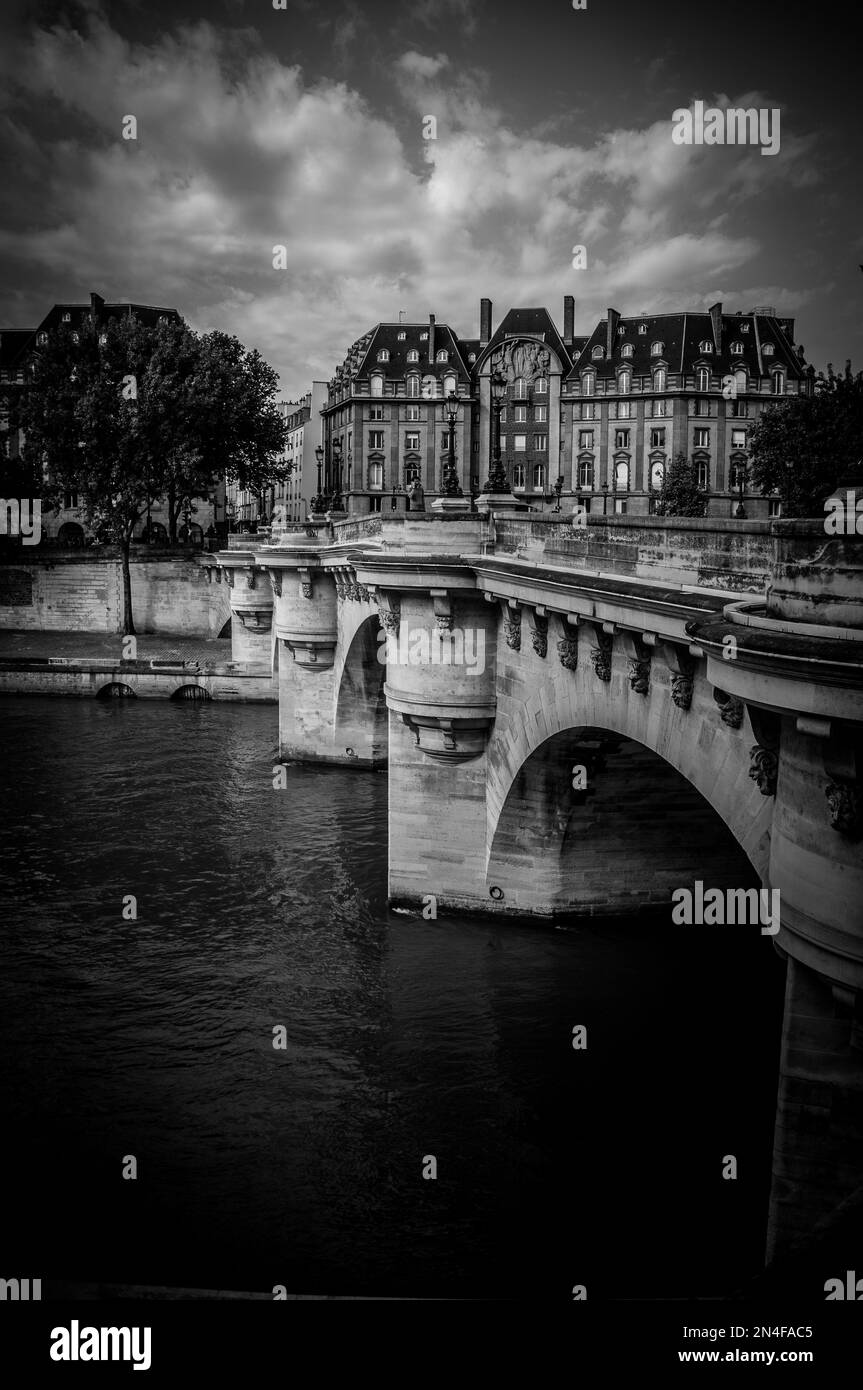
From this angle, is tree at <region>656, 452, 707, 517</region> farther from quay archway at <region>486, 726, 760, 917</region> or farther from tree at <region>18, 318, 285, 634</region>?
quay archway at <region>486, 726, 760, 917</region>

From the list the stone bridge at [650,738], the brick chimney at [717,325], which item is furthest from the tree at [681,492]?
the stone bridge at [650,738]

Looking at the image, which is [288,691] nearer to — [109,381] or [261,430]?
[109,381]

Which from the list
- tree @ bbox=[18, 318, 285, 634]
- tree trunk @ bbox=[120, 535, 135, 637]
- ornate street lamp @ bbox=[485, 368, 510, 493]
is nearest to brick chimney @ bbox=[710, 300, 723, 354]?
tree @ bbox=[18, 318, 285, 634]

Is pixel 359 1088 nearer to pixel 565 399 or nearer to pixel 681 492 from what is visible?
pixel 681 492

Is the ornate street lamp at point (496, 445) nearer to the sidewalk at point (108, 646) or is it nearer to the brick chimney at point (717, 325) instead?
the sidewalk at point (108, 646)

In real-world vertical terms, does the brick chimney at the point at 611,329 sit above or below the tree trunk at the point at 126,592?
above

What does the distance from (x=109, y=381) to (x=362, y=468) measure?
991 inches

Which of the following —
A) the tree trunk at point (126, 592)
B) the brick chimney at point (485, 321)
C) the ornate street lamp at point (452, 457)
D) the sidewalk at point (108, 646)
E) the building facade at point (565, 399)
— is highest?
the brick chimney at point (485, 321)

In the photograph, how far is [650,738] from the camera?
13.2 m

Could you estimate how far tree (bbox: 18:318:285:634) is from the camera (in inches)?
2260

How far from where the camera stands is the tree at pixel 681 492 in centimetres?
5706

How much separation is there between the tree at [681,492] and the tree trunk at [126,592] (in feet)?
91.0

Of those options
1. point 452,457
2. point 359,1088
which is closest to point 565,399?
point 452,457

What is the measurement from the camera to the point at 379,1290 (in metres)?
12.0
